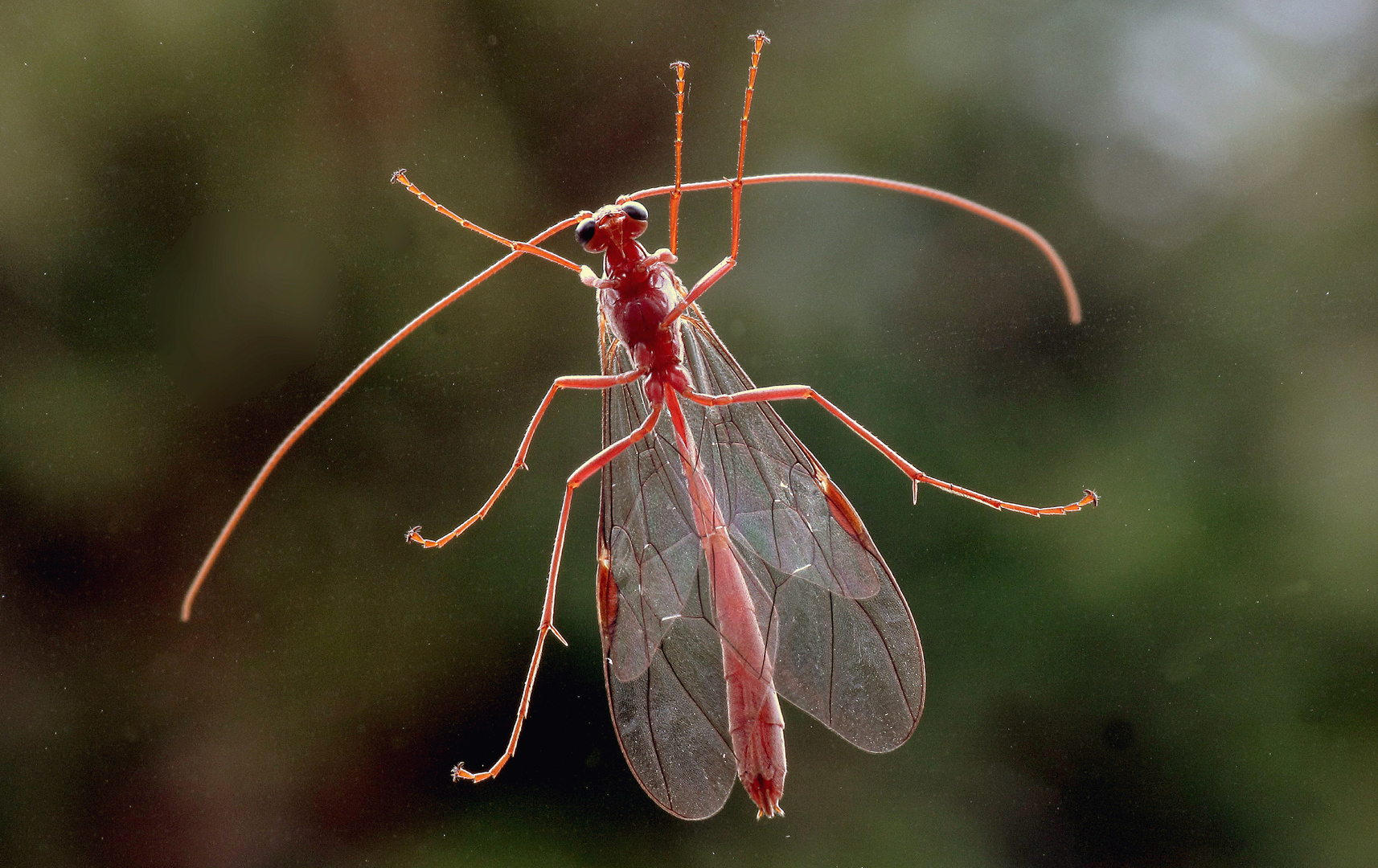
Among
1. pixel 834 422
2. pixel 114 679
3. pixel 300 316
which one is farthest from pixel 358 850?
pixel 834 422

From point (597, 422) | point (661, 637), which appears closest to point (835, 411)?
point (661, 637)

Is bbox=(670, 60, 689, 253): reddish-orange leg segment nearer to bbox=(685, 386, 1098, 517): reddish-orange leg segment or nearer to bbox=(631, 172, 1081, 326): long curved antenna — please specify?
bbox=(631, 172, 1081, 326): long curved antenna

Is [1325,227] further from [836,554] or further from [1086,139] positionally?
[836,554]

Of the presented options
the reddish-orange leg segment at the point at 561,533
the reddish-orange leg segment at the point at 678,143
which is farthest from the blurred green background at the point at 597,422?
the reddish-orange leg segment at the point at 678,143

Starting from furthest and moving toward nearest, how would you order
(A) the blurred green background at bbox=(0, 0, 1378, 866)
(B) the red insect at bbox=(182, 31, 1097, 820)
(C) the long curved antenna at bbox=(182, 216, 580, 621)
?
(A) the blurred green background at bbox=(0, 0, 1378, 866) → (B) the red insect at bbox=(182, 31, 1097, 820) → (C) the long curved antenna at bbox=(182, 216, 580, 621)

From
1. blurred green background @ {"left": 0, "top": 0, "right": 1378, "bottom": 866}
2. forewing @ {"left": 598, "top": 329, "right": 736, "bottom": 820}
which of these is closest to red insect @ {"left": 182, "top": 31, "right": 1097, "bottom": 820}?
forewing @ {"left": 598, "top": 329, "right": 736, "bottom": 820}

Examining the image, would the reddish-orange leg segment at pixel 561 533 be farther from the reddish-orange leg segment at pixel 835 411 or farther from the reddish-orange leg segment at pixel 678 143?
the reddish-orange leg segment at pixel 678 143

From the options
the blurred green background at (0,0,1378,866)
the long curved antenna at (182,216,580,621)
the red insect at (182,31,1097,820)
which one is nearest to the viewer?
the long curved antenna at (182,216,580,621)
